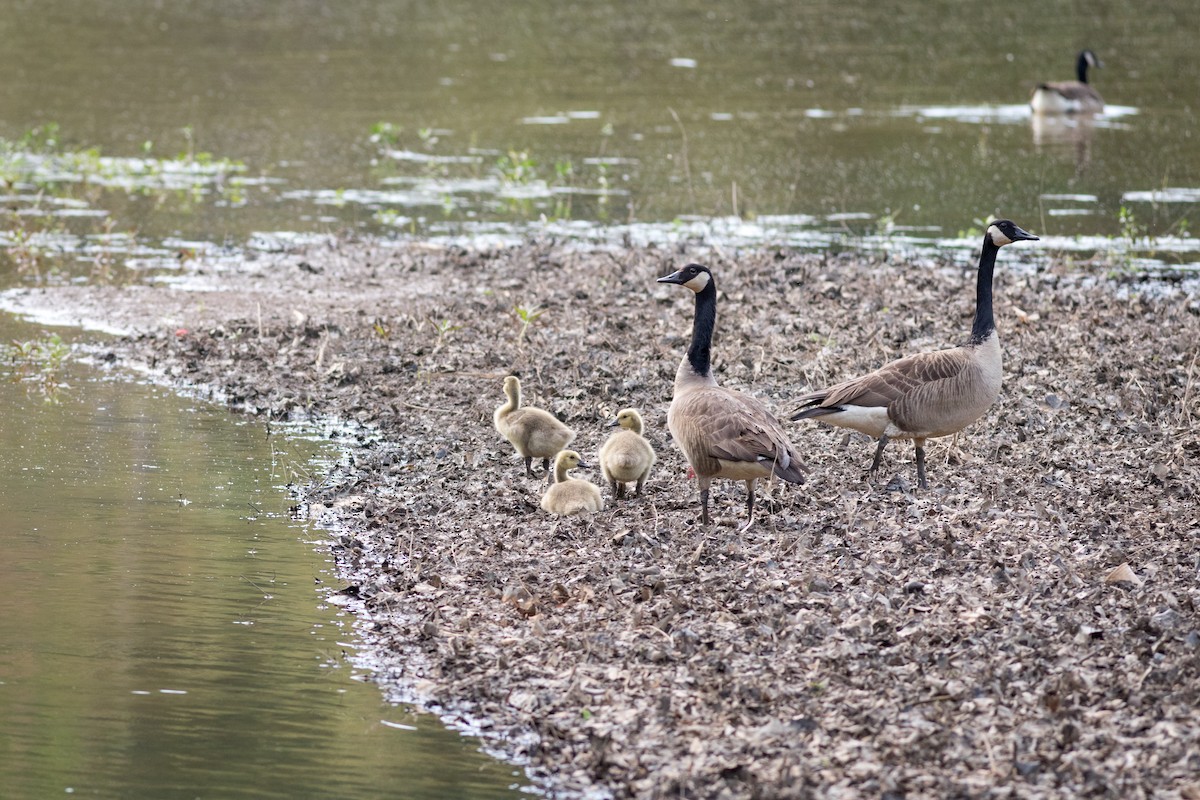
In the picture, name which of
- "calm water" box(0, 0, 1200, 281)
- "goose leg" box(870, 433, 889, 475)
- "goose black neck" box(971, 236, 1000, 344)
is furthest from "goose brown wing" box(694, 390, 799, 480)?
"calm water" box(0, 0, 1200, 281)

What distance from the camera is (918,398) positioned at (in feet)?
33.8

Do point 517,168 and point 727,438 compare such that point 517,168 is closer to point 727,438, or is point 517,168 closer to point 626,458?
point 626,458

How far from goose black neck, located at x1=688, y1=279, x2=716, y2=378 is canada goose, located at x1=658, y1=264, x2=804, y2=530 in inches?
4.8

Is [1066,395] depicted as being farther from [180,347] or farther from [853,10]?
[853,10]

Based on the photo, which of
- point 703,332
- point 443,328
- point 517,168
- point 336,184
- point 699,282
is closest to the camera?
point 703,332

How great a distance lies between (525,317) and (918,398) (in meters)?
5.05

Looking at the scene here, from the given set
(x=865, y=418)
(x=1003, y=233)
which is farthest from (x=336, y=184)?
(x=865, y=418)

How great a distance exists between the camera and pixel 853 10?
40.8 m

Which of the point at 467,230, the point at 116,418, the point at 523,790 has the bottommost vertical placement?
the point at 523,790

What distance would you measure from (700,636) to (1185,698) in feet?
7.96

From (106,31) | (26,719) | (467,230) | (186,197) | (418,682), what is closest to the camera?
(26,719)

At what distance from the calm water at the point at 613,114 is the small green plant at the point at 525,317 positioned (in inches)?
215

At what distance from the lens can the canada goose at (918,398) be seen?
10.3 m

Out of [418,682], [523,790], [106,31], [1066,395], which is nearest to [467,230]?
[1066,395]
